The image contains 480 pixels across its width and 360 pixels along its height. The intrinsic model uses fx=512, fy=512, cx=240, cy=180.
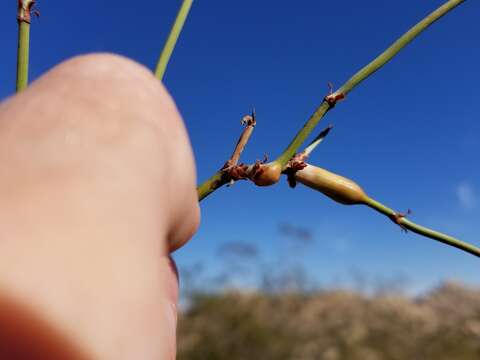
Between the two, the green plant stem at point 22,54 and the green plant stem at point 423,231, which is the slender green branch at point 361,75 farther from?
the green plant stem at point 22,54

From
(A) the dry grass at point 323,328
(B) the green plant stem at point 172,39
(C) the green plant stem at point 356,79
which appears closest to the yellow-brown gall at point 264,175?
(C) the green plant stem at point 356,79

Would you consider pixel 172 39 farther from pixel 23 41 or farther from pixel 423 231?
pixel 423 231

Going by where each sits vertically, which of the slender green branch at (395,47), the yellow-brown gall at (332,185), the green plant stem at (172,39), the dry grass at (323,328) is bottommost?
the dry grass at (323,328)

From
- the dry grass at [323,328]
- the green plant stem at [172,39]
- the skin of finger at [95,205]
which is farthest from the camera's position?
the dry grass at [323,328]

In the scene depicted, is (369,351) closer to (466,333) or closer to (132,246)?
(466,333)

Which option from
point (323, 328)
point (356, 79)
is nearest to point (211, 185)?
point (356, 79)

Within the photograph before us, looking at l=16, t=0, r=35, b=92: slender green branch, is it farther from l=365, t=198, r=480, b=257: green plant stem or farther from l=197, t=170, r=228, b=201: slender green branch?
l=365, t=198, r=480, b=257: green plant stem
